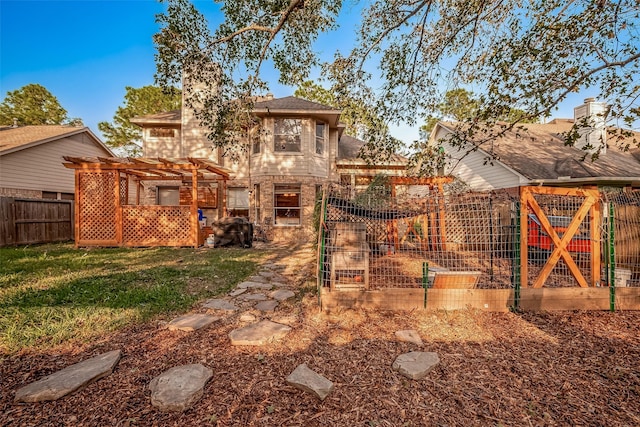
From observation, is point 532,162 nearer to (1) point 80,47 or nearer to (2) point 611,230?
(2) point 611,230

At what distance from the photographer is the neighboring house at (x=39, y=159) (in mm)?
11323

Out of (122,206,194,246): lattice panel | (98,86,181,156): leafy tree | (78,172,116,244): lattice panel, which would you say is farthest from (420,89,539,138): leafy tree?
(98,86,181,156): leafy tree

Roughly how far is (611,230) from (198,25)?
7290 millimetres

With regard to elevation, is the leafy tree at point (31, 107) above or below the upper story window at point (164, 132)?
above

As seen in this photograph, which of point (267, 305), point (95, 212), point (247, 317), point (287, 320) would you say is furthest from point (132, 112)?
point (287, 320)

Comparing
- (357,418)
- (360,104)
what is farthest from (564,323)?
(360,104)

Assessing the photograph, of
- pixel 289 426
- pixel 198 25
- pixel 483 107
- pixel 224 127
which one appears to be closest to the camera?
pixel 289 426

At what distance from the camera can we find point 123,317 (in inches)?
127

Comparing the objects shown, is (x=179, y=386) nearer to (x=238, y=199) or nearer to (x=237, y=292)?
(x=237, y=292)

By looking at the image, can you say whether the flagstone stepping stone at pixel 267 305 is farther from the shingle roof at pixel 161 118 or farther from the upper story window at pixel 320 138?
the shingle roof at pixel 161 118

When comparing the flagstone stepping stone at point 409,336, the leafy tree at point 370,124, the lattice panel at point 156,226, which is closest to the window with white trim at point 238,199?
the lattice panel at point 156,226

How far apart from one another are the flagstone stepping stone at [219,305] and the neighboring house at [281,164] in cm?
748

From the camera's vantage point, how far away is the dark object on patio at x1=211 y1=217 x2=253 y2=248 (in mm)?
9555

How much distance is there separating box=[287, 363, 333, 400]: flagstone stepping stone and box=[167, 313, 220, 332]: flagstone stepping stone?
1452mm
